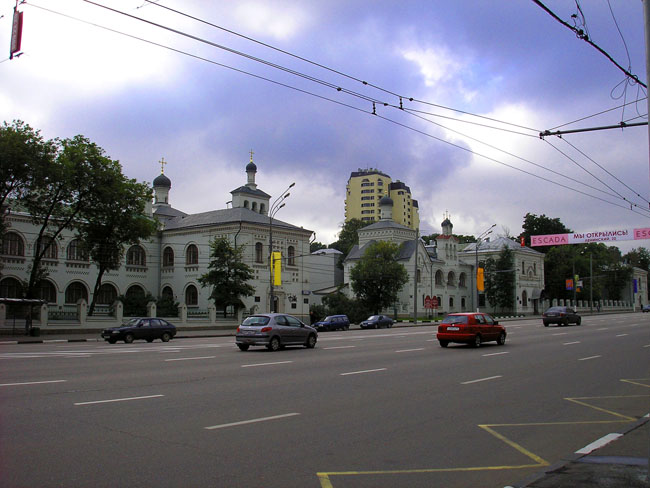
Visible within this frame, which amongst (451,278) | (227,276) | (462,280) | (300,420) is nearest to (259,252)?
(227,276)

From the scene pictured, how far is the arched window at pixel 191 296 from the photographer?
57.7 m

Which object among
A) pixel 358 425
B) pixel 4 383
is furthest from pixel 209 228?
pixel 358 425

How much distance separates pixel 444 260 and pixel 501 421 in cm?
7450

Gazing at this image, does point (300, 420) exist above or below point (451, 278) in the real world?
below

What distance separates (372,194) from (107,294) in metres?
109

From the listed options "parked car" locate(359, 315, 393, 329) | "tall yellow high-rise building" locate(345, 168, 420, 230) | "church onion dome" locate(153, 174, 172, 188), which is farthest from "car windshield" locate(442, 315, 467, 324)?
"tall yellow high-rise building" locate(345, 168, 420, 230)

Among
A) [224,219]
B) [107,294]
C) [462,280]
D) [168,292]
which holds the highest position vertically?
[224,219]

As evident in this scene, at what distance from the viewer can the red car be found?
23.2 m

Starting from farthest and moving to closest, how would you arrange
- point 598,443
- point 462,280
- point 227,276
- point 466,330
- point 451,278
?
point 462,280, point 451,278, point 227,276, point 466,330, point 598,443

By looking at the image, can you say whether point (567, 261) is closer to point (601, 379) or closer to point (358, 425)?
point (601, 379)

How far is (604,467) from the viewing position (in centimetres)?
647

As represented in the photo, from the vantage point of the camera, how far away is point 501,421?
9.13m

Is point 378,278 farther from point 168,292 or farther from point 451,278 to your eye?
point 168,292

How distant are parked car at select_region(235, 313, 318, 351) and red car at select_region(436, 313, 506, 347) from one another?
5544 millimetres
